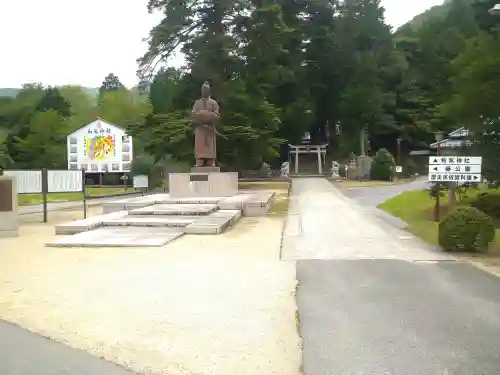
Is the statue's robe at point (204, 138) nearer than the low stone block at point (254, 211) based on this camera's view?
No

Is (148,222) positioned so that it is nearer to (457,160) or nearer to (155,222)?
(155,222)

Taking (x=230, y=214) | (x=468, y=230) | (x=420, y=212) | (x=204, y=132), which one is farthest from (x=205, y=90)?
(x=468, y=230)

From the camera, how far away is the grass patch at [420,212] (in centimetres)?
1276

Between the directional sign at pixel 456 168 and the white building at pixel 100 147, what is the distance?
119 feet

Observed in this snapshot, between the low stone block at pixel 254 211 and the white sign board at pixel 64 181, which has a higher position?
the white sign board at pixel 64 181

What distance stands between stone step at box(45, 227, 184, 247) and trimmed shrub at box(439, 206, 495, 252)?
18.4ft

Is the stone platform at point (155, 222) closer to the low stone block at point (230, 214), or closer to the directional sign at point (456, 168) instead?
the low stone block at point (230, 214)

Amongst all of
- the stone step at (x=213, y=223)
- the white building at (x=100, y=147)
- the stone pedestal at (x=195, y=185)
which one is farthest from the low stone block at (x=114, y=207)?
the white building at (x=100, y=147)

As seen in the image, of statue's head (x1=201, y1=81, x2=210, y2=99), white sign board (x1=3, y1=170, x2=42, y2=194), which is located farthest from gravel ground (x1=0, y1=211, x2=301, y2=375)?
statue's head (x1=201, y1=81, x2=210, y2=99)

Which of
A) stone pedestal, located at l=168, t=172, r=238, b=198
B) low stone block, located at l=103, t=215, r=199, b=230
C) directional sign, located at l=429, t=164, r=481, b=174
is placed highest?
directional sign, located at l=429, t=164, r=481, b=174

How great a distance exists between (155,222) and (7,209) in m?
3.58

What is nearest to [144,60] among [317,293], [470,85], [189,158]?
[189,158]

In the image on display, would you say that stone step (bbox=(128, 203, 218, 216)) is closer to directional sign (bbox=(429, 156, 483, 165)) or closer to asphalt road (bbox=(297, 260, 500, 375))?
directional sign (bbox=(429, 156, 483, 165))

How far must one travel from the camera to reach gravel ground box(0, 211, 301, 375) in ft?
15.4
